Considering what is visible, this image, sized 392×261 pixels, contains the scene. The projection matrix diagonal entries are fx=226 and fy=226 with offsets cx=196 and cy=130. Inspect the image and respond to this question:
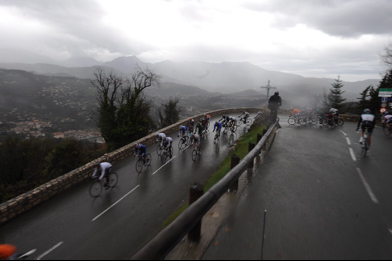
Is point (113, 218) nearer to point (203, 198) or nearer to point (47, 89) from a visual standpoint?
point (203, 198)

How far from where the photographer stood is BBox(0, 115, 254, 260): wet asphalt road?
21.3 ft

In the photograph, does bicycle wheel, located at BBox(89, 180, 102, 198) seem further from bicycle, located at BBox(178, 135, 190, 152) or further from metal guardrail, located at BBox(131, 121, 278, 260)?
metal guardrail, located at BBox(131, 121, 278, 260)

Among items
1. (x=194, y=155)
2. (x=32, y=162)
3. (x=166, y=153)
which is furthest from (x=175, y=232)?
(x=32, y=162)

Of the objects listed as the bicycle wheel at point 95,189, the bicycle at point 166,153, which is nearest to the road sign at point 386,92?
the bicycle at point 166,153

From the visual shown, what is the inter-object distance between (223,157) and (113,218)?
7.92 metres

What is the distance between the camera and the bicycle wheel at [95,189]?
9848mm

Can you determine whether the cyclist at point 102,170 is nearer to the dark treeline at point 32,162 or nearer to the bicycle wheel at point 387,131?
the bicycle wheel at point 387,131

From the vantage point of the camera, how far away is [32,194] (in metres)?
9.45

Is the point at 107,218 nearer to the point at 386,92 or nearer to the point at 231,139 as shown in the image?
the point at 231,139

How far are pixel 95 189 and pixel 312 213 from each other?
8774 millimetres

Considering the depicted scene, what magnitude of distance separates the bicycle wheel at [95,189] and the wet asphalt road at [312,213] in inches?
281

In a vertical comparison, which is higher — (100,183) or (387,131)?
(387,131)

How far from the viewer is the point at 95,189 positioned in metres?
9.95

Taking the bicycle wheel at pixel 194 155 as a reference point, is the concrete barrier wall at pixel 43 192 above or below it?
below
